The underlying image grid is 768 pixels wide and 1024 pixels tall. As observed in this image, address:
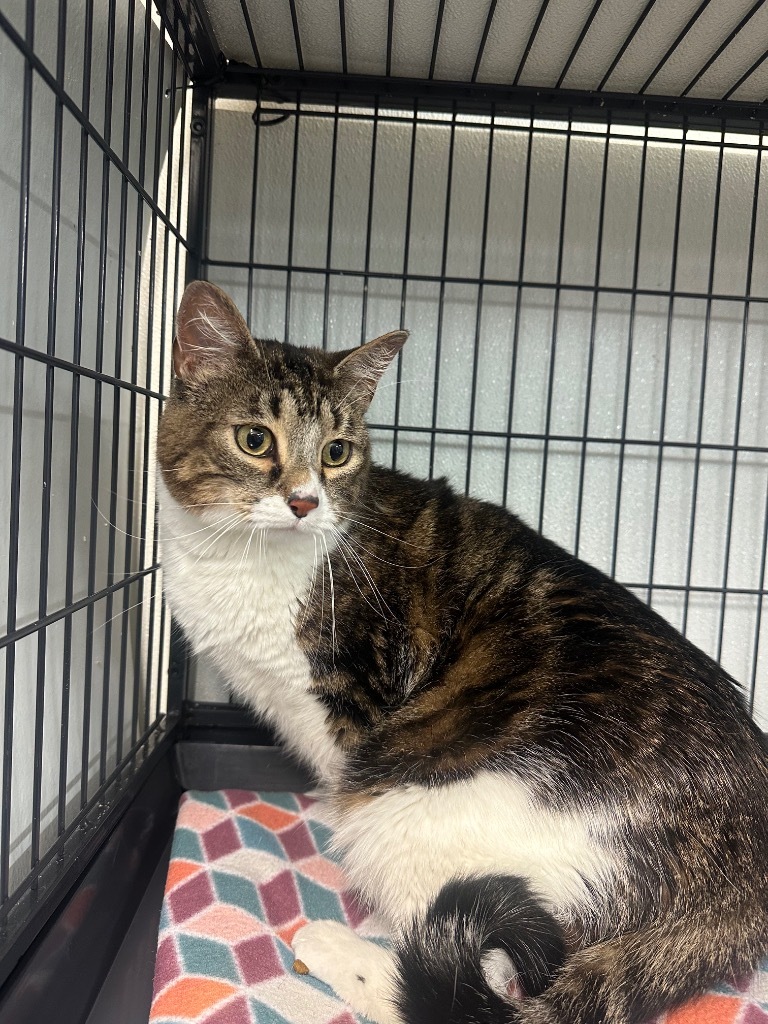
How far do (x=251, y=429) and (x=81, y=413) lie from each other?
0.93 feet

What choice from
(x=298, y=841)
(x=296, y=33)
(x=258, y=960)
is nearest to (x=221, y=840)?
(x=298, y=841)

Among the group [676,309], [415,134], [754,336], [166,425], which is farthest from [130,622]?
[754,336]

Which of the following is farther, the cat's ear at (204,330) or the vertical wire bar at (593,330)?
the vertical wire bar at (593,330)

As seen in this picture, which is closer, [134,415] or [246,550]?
[246,550]

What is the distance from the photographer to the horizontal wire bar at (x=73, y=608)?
0.88m

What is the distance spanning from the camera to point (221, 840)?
4.83 ft

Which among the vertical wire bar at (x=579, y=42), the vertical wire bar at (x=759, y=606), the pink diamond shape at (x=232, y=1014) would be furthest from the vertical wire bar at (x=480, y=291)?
the pink diamond shape at (x=232, y=1014)

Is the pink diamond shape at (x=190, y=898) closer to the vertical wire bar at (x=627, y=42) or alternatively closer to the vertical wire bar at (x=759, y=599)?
the vertical wire bar at (x=759, y=599)

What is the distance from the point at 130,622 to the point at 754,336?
169 cm

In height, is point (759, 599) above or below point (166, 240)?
below

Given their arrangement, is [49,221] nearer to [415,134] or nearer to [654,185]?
[415,134]

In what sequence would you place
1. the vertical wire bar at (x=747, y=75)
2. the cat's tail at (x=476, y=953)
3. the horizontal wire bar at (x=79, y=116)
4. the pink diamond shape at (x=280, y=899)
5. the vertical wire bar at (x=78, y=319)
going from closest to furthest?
the horizontal wire bar at (x=79, y=116), the cat's tail at (x=476, y=953), the vertical wire bar at (x=78, y=319), the pink diamond shape at (x=280, y=899), the vertical wire bar at (x=747, y=75)

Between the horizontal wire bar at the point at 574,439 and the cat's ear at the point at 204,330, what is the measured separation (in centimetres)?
52

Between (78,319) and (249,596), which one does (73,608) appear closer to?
(249,596)
